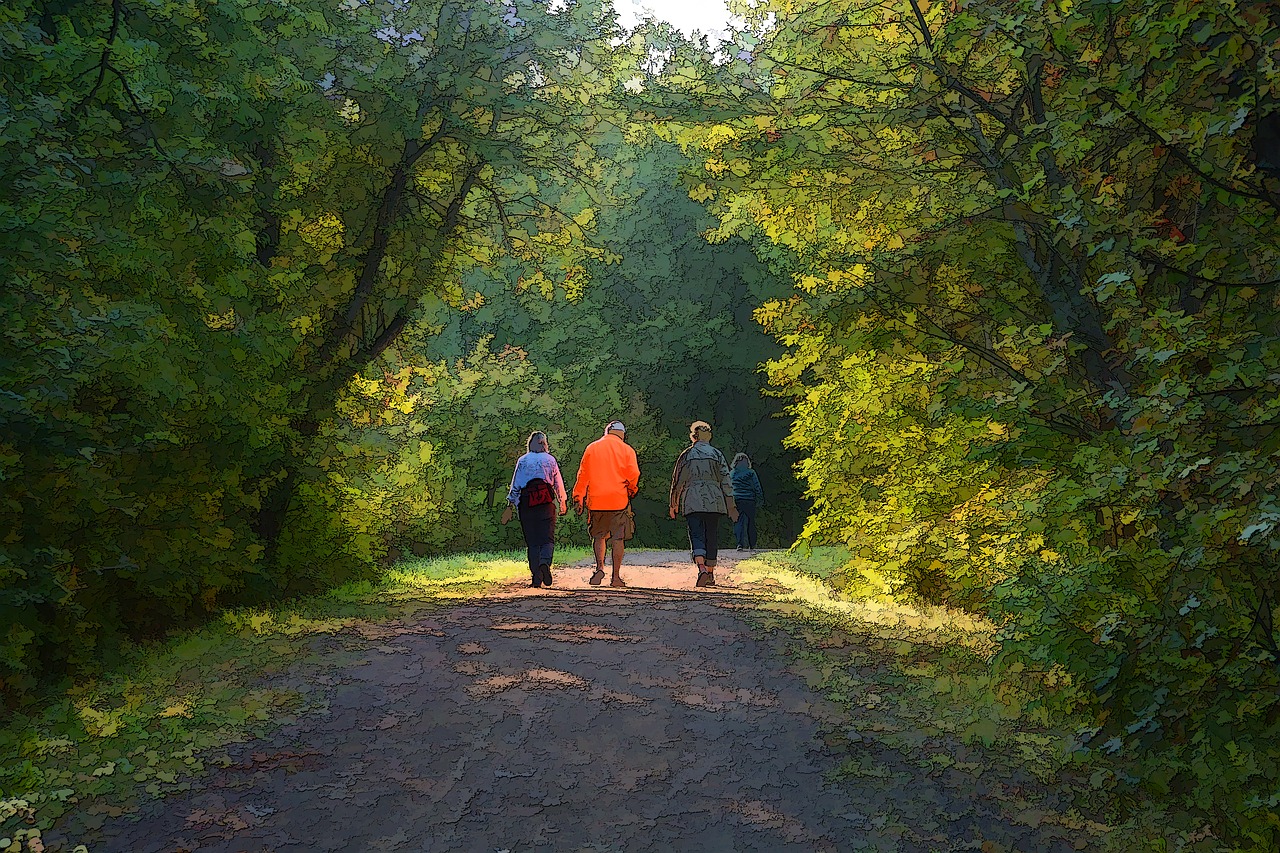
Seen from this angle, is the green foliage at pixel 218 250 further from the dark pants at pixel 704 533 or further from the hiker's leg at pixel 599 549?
the dark pants at pixel 704 533

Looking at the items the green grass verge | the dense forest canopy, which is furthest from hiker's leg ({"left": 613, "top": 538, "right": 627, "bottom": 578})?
the green grass verge

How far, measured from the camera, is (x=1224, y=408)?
15.0 ft

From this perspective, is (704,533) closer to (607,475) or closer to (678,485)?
(678,485)

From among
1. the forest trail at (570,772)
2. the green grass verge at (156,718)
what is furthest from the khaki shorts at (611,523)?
the forest trail at (570,772)

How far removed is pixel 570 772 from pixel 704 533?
8566 mm

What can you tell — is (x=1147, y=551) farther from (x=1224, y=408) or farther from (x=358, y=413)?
(x=358, y=413)

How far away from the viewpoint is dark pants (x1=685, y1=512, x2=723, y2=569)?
14211 mm

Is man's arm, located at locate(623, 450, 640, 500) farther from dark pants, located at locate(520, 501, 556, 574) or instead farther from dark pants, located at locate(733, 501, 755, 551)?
dark pants, located at locate(733, 501, 755, 551)

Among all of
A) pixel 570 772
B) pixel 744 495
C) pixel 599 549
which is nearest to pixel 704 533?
pixel 599 549

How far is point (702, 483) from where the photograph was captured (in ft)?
45.7

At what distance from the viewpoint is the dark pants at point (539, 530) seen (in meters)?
14.3

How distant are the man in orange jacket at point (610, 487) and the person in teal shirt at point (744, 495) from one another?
10.9 metres

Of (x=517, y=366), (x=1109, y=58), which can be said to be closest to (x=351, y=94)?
(x=1109, y=58)

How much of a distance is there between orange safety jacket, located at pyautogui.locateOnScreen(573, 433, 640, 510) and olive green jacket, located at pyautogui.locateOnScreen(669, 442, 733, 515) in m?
0.70
